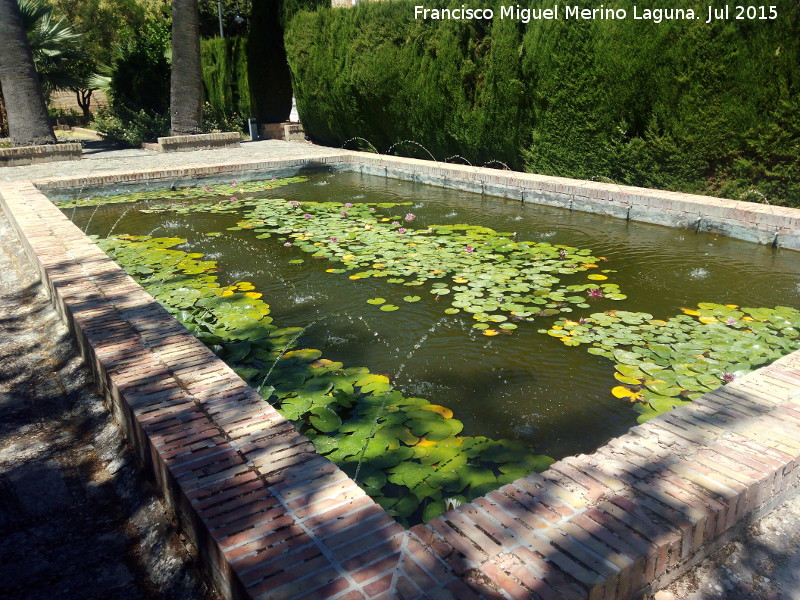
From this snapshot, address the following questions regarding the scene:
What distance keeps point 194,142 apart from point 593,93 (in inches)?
346

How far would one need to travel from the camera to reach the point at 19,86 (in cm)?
1164

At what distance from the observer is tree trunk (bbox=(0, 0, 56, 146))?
11242mm

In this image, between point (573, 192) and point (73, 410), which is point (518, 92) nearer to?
point (573, 192)

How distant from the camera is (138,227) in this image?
6.95m

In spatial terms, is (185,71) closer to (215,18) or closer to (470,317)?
(470,317)

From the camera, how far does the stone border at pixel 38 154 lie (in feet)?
37.8

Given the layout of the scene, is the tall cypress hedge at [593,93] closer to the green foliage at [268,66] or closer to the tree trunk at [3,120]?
the green foliage at [268,66]

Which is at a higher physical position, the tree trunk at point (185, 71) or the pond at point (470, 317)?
the tree trunk at point (185, 71)

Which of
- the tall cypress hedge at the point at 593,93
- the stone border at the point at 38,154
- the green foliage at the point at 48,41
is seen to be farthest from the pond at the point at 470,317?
the green foliage at the point at 48,41

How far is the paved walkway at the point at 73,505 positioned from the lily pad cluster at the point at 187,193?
5347 mm

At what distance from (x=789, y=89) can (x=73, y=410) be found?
6.63m

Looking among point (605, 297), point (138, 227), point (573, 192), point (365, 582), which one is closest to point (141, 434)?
point (365, 582)

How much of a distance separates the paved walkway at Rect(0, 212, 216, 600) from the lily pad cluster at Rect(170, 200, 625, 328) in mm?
2007

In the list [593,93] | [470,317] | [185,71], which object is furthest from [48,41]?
[470,317]
